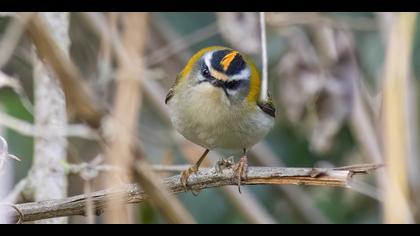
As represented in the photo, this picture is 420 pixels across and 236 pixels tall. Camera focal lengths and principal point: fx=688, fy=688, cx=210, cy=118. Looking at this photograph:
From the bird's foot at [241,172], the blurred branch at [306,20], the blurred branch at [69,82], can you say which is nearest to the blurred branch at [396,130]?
the bird's foot at [241,172]

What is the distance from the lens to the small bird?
2.77 metres

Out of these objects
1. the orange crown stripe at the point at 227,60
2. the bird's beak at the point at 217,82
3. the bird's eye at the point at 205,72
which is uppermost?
the bird's eye at the point at 205,72

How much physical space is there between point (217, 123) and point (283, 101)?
3.37 feet

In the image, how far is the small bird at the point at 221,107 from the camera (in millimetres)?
2768

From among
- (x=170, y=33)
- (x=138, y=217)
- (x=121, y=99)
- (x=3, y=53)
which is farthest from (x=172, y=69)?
(x=121, y=99)

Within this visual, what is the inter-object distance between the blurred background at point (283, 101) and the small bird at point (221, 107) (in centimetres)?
42

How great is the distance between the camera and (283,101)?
374 centimetres

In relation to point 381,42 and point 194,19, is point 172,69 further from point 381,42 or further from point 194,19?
point 381,42

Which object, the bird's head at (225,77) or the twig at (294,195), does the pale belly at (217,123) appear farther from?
the twig at (294,195)

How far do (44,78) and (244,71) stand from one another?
979 mm

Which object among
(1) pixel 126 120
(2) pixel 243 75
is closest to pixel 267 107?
(2) pixel 243 75

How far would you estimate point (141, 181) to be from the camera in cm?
90

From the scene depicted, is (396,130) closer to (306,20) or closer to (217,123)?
(217,123)

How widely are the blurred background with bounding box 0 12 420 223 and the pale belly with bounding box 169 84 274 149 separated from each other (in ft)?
1.46
